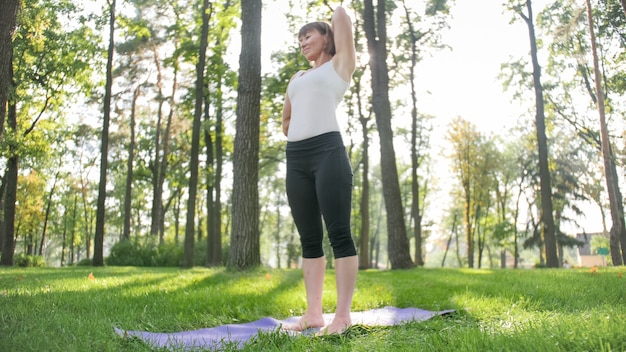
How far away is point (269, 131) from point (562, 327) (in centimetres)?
2098

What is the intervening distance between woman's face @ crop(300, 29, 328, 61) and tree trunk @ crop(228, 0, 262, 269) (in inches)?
194

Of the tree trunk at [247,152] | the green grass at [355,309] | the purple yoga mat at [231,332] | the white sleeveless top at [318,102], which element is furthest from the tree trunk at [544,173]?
the white sleeveless top at [318,102]

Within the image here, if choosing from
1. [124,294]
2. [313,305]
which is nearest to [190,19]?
[124,294]

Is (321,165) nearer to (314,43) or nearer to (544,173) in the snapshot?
(314,43)

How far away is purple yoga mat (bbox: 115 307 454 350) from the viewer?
2598 millimetres

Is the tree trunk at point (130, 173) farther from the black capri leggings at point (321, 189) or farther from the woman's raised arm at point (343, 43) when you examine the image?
the woman's raised arm at point (343, 43)

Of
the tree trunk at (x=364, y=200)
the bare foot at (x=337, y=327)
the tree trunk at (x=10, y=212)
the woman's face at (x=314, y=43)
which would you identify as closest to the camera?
the bare foot at (x=337, y=327)

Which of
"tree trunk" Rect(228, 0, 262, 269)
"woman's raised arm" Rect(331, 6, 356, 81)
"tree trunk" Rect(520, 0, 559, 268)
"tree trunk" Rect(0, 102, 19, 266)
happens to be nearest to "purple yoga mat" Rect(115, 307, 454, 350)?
"woman's raised arm" Rect(331, 6, 356, 81)

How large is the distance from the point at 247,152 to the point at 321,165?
17.4 feet

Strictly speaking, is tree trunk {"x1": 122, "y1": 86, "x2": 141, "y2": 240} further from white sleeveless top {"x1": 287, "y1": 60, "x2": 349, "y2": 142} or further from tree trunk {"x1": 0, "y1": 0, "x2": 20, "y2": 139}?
white sleeveless top {"x1": 287, "y1": 60, "x2": 349, "y2": 142}

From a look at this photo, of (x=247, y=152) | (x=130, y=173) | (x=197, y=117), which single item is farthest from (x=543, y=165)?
(x=130, y=173)

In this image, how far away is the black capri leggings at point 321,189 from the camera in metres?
3.13

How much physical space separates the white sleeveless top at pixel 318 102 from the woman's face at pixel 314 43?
0.46ft

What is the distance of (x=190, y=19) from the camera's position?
58.9ft
